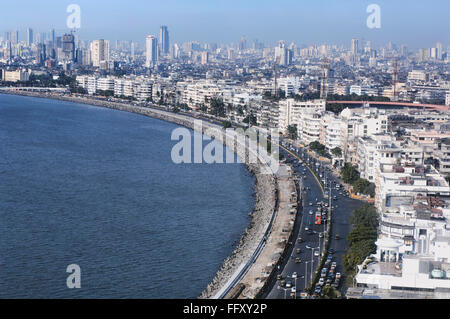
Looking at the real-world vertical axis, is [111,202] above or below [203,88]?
below

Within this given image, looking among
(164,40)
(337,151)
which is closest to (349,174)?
(337,151)

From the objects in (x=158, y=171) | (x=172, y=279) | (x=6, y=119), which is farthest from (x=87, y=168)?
(x=6, y=119)

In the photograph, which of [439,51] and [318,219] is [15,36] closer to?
[439,51]

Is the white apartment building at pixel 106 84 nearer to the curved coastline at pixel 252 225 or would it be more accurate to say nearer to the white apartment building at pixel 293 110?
the curved coastline at pixel 252 225

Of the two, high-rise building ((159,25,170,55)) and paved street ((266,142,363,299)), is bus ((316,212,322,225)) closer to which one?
paved street ((266,142,363,299))

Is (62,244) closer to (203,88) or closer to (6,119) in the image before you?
(6,119)

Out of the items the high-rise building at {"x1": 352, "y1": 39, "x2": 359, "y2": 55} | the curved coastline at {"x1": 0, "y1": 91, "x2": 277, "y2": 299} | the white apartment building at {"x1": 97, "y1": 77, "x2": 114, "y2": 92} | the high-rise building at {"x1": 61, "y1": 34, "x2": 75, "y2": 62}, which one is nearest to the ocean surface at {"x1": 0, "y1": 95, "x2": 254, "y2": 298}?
the curved coastline at {"x1": 0, "y1": 91, "x2": 277, "y2": 299}

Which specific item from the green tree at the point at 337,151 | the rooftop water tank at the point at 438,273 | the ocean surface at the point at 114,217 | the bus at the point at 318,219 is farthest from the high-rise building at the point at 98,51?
the rooftop water tank at the point at 438,273
